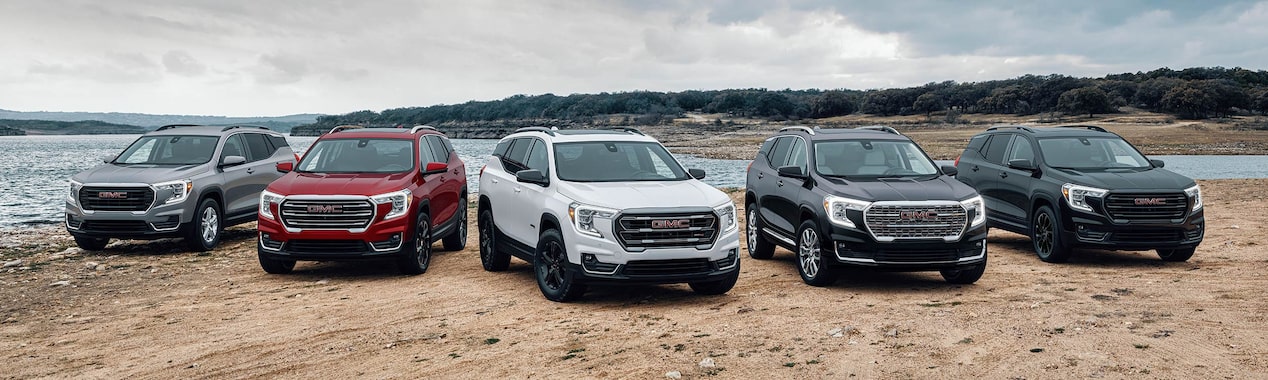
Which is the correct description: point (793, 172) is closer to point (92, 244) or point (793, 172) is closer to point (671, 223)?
point (671, 223)

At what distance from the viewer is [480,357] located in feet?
23.9

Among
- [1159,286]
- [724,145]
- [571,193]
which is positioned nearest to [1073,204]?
[1159,286]

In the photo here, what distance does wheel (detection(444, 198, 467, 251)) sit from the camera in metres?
14.3

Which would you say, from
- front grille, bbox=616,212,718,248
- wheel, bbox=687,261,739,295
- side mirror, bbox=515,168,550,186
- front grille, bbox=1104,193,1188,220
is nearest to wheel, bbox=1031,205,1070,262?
front grille, bbox=1104,193,1188,220

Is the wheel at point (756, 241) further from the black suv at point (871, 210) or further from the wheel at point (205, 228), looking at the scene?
the wheel at point (205, 228)

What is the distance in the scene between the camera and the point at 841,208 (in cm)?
1015

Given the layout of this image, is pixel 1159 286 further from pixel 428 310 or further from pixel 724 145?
pixel 724 145

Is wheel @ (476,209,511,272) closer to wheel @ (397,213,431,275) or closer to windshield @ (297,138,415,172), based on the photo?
wheel @ (397,213,431,275)

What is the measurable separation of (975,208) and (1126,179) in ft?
10.9

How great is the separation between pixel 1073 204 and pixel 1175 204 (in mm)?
1225

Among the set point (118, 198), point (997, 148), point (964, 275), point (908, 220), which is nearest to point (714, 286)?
point (908, 220)

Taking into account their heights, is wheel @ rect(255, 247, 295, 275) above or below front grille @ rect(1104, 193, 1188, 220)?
below

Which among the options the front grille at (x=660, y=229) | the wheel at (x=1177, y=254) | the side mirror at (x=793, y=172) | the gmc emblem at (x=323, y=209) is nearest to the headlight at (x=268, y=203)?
the gmc emblem at (x=323, y=209)

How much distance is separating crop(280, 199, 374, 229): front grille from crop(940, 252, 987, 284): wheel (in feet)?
22.5
